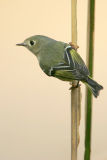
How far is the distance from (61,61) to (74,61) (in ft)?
0.06

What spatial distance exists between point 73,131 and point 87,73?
0.24 ft

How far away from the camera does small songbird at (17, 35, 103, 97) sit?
1.12ft

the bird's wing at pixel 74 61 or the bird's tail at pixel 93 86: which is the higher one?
the bird's wing at pixel 74 61

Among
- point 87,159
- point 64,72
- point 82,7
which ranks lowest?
point 87,159

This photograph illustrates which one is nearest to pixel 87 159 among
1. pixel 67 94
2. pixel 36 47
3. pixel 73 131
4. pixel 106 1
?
pixel 73 131

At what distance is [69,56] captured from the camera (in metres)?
0.35

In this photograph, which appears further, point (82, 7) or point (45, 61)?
point (82, 7)

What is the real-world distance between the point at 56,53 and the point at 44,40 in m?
0.02

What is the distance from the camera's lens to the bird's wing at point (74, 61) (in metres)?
0.34

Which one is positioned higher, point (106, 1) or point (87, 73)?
point (106, 1)

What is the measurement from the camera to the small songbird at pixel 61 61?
340mm

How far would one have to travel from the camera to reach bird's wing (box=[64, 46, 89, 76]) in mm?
340

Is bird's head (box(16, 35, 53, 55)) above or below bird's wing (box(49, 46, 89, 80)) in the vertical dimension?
above

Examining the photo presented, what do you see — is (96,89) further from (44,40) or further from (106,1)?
(106,1)
